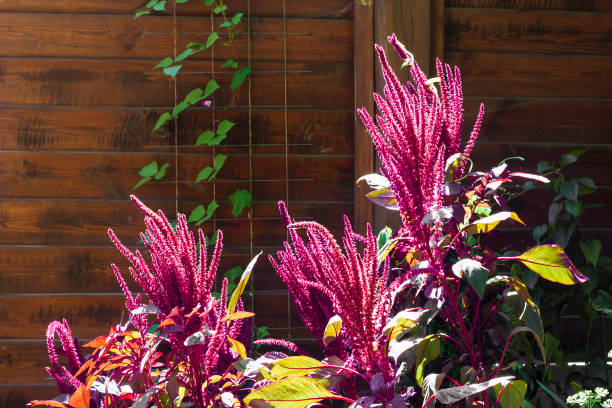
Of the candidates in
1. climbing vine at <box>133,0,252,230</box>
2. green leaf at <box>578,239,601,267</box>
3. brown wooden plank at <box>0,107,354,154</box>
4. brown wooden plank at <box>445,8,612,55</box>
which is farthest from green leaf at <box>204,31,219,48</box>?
green leaf at <box>578,239,601,267</box>

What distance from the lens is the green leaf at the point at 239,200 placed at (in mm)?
2119

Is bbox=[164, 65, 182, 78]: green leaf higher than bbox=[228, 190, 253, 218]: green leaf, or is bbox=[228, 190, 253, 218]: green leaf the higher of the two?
bbox=[164, 65, 182, 78]: green leaf

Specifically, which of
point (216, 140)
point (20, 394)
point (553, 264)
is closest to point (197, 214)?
point (216, 140)

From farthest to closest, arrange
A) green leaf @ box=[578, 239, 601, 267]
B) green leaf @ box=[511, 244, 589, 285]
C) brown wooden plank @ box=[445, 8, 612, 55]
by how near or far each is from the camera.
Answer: brown wooden plank @ box=[445, 8, 612, 55], green leaf @ box=[578, 239, 601, 267], green leaf @ box=[511, 244, 589, 285]

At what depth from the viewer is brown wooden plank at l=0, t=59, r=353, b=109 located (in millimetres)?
2148

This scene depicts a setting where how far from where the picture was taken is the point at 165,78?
2.17 m

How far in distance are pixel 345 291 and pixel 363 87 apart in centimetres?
139

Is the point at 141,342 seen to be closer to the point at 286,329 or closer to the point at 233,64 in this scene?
the point at 286,329

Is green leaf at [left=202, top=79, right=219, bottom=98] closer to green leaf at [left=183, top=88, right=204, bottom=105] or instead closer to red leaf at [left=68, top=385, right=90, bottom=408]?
green leaf at [left=183, top=88, right=204, bottom=105]

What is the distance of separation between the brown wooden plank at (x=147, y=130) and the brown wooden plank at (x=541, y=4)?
63cm

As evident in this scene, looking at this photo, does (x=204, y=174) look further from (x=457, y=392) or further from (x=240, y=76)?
(x=457, y=392)

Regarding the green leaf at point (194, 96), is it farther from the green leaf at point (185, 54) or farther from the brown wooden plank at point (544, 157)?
the brown wooden plank at point (544, 157)

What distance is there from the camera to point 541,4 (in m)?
2.22

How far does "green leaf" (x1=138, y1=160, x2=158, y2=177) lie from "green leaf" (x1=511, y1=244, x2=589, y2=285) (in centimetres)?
146
